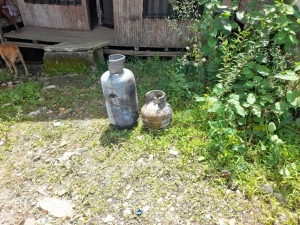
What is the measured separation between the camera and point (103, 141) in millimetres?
3035

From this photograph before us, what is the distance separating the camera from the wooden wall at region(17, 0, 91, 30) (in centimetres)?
529

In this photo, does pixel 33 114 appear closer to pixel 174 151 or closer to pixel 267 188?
pixel 174 151

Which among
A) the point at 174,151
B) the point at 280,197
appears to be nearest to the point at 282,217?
the point at 280,197

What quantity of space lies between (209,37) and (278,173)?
78.5 inches

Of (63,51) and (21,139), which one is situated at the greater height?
(63,51)

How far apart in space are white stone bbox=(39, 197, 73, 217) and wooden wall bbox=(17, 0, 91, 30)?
14.2 ft

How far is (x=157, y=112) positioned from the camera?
2906mm

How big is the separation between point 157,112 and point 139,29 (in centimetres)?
242

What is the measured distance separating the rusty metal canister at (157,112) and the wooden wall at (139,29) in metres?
2.03

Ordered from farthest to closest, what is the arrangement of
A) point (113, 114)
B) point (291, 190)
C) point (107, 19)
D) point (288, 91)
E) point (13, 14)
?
point (107, 19) → point (13, 14) → point (113, 114) → point (288, 91) → point (291, 190)

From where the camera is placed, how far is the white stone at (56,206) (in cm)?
228

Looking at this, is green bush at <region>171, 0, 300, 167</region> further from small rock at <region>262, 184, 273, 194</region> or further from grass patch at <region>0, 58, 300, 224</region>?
small rock at <region>262, 184, 273, 194</region>

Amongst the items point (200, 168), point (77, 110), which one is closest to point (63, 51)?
point (77, 110)

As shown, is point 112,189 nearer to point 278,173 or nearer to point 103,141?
point 103,141
